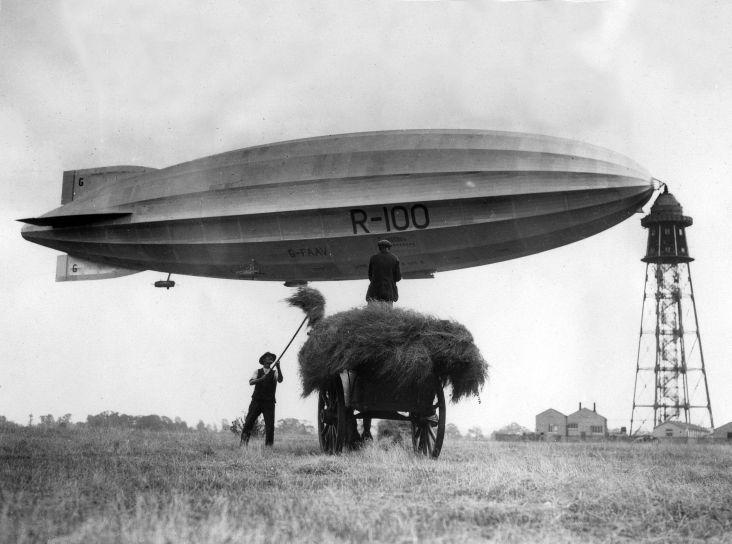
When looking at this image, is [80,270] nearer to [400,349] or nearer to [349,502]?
[400,349]

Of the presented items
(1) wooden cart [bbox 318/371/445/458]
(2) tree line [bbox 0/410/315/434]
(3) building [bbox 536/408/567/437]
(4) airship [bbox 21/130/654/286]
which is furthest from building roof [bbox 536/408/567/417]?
(1) wooden cart [bbox 318/371/445/458]

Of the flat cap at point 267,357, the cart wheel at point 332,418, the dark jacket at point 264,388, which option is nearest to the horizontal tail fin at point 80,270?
the flat cap at point 267,357

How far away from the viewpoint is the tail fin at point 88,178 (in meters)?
26.7

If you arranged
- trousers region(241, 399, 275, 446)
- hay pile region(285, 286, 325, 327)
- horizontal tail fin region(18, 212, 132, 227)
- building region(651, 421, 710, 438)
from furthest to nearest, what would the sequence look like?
building region(651, 421, 710, 438)
horizontal tail fin region(18, 212, 132, 227)
trousers region(241, 399, 275, 446)
hay pile region(285, 286, 325, 327)

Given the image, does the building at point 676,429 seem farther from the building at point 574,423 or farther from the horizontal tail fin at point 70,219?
the horizontal tail fin at point 70,219

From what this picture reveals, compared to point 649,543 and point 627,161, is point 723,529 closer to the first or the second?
point 649,543

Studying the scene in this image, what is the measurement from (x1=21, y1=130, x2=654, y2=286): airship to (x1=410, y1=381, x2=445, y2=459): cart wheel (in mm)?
8609

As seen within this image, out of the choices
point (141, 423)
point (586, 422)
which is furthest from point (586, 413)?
point (141, 423)

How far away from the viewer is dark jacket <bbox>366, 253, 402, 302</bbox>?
39.7 feet

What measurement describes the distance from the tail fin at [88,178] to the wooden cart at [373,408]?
17.5m

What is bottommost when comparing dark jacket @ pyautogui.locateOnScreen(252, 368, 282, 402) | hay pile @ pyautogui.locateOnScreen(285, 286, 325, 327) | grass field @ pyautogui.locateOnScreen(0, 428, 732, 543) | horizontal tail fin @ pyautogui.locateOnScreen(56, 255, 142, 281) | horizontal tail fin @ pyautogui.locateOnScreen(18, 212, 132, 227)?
grass field @ pyautogui.locateOnScreen(0, 428, 732, 543)

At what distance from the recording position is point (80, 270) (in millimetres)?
25172

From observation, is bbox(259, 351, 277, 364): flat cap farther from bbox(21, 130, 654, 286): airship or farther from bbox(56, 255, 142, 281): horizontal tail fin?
bbox(56, 255, 142, 281): horizontal tail fin

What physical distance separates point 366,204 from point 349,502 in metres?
13.7
